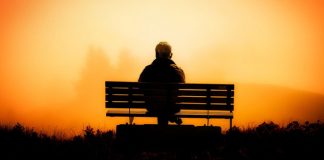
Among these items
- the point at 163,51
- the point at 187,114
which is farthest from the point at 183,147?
the point at 163,51

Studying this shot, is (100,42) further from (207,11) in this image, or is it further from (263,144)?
(263,144)

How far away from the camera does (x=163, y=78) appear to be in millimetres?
6992

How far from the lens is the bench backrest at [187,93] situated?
6.31 metres

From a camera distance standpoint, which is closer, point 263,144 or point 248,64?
point 263,144

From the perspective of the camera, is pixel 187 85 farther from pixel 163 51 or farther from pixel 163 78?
pixel 163 51

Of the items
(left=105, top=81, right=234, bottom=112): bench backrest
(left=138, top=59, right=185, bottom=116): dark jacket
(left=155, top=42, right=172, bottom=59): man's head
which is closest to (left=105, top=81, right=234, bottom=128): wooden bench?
(left=105, top=81, right=234, bottom=112): bench backrest

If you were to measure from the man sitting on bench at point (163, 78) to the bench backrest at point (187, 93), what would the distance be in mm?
79

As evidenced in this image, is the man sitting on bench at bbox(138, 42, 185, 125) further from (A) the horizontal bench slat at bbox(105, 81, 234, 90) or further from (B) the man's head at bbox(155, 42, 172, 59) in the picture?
(A) the horizontal bench slat at bbox(105, 81, 234, 90)

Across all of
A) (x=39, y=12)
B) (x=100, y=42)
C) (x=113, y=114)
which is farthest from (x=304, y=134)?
(x=39, y=12)

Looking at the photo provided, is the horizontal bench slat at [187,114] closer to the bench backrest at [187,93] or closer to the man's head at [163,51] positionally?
the bench backrest at [187,93]

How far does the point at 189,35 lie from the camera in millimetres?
9812

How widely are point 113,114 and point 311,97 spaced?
4583 mm

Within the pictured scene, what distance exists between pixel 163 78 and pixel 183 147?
1.18 meters

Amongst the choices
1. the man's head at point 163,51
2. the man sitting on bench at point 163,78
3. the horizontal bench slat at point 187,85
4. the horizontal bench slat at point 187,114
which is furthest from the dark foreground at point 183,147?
the man's head at point 163,51
